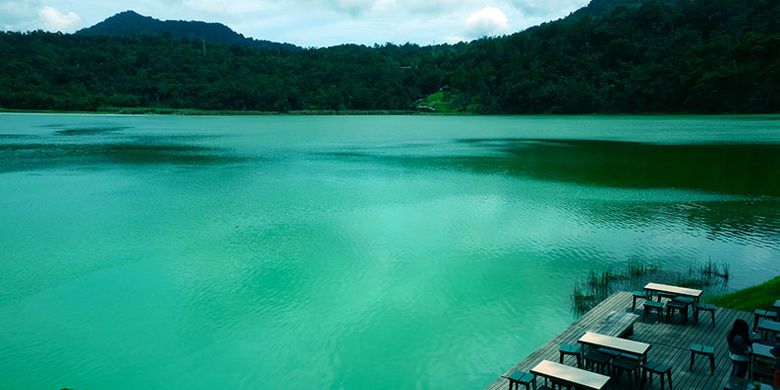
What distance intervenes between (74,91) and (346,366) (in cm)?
14706

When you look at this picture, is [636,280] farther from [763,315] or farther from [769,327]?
[769,327]

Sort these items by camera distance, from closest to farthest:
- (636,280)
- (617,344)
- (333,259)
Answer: (617,344), (636,280), (333,259)

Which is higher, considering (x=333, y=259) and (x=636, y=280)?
(x=636, y=280)

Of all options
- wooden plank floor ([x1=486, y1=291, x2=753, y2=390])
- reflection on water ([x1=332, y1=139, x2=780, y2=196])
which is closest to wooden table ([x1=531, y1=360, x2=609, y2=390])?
wooden plank floor ([x1=486, y1=291, x2=753, y2=390])

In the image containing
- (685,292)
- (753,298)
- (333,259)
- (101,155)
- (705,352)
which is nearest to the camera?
(705,352)

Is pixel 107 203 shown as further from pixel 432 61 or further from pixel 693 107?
pixel 432 61

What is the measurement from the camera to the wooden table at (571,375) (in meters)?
7.29

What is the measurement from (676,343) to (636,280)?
502 centimetres

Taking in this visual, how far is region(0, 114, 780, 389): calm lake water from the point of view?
35.8ft

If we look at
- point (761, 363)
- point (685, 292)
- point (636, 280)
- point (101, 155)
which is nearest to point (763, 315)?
point (685, 292)

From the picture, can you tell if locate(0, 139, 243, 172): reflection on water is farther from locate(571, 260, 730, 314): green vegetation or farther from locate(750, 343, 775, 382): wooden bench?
locate(750, 343, 775, 382): wooden bench

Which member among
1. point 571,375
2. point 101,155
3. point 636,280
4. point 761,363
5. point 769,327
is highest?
point 769,327

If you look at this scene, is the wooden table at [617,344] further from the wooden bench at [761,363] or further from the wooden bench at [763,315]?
the wooden bench at [763,315]

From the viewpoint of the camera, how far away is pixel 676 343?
363 inches
